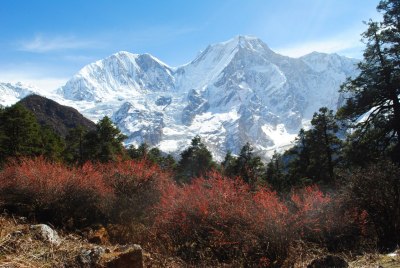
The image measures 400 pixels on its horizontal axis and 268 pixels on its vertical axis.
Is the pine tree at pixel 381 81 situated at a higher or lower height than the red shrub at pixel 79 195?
higher

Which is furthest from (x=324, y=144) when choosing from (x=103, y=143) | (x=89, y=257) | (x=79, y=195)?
(x=89, y=257)

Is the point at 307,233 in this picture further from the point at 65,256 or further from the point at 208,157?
the point at 208,157

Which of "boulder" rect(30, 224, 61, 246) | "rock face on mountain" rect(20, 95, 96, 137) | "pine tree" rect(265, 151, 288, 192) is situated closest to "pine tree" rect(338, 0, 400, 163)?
"boulder" rect(30, 224, 61, 246)

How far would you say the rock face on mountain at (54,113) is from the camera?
13462cm

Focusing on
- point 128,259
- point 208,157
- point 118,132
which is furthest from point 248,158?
point 128,259

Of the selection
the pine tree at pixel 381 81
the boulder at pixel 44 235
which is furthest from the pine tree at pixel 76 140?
the boulder at pixel 44 235

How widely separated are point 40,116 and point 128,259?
139630mm

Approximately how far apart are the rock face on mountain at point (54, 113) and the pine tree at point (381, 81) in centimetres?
12254

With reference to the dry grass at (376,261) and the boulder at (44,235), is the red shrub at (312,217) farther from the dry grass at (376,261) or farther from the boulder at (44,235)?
the boulder at (44,235)

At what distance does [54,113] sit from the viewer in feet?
472

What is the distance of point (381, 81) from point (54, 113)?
139663mm

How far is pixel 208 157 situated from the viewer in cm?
5075

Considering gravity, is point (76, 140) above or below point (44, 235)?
above

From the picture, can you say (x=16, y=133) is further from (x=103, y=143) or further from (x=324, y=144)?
(x=324, y=144)
